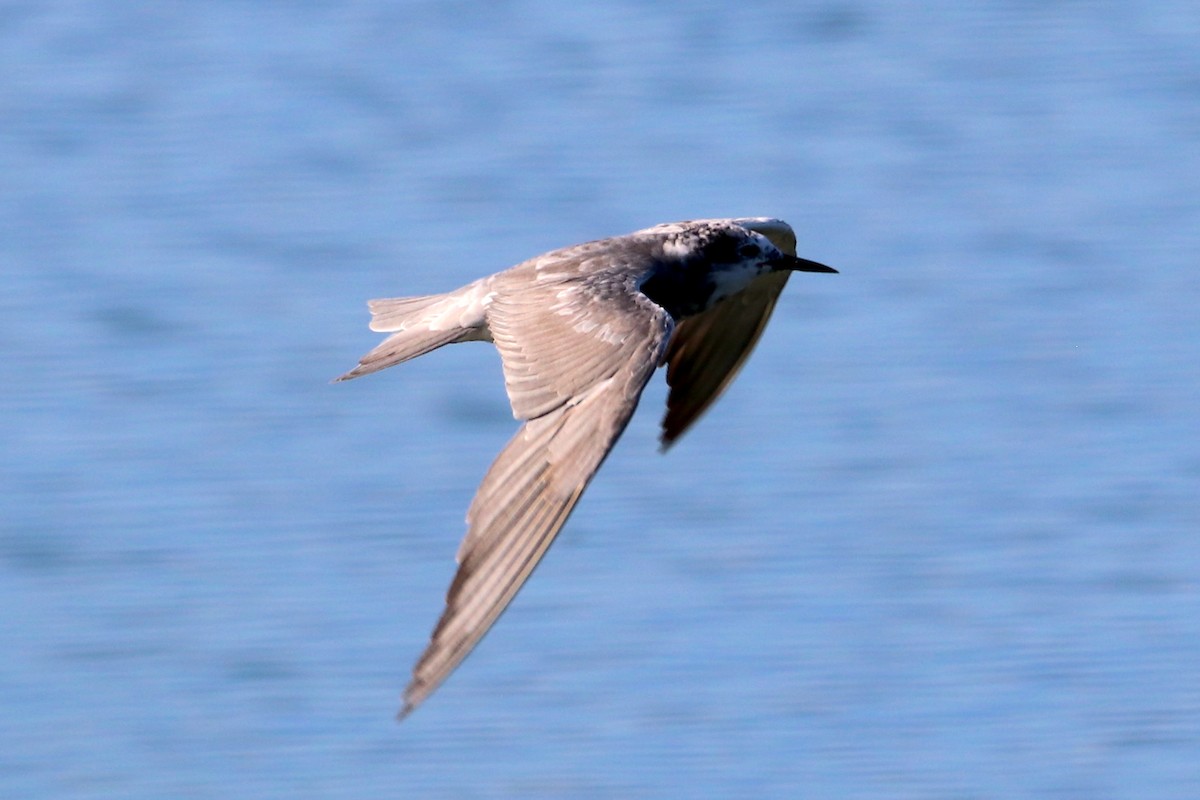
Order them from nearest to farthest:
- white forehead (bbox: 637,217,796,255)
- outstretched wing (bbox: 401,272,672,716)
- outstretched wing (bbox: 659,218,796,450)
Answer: outstretched wing (bbox: 401,272,672,716) < white forehead (bbox: 637,217,796,255) < outstretched wing (bbox: 659,218,796,450)

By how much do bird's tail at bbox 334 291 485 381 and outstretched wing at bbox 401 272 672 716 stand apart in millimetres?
172

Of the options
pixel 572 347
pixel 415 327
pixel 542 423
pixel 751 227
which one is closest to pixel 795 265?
pixel 751 227

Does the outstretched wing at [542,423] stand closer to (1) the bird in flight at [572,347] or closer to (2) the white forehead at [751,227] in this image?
(1) the bird in flight at [572,347]

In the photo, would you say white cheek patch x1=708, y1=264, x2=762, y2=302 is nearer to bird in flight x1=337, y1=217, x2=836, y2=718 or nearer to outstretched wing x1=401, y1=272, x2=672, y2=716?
bird in flight x1=337, y1=217, x2=836, y2=718

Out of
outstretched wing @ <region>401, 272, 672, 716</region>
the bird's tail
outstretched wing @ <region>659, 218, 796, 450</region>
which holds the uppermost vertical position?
outstretched wing @ <region>401, 272, 672, 716</region>

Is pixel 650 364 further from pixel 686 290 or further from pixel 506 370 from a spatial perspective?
pixel 686 290

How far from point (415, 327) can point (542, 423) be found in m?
1.48

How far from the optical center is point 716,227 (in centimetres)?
760

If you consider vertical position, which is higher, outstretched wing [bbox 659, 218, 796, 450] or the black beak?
the black beak

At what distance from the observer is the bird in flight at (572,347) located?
17.9 feet

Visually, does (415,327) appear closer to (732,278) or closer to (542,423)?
(732,278)

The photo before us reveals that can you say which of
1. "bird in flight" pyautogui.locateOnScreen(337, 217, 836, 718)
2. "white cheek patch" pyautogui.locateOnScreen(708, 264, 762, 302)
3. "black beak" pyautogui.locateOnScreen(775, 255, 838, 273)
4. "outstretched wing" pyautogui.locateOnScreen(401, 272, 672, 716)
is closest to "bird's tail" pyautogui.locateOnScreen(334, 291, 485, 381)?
"bird in flight" pyautogui.locateOnScreen(337, 217, 836, 718)

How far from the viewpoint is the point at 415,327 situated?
7441mm

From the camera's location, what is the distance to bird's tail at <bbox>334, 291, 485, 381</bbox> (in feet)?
23.2
